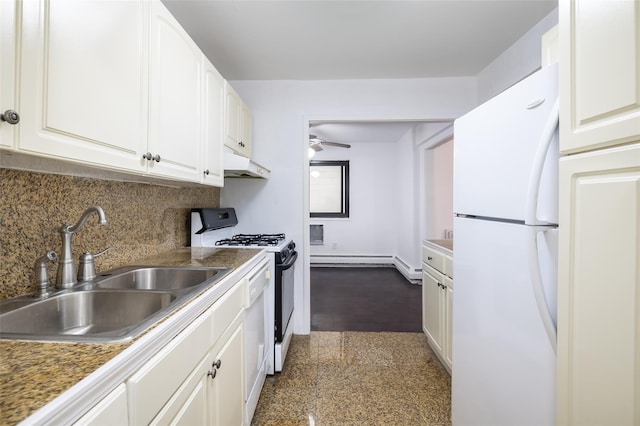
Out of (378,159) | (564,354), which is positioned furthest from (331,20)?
(378,159)

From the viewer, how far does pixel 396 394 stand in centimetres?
184

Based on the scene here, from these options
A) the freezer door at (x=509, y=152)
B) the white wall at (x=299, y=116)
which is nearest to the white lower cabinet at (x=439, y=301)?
the freezer door at (x=509, y=152)

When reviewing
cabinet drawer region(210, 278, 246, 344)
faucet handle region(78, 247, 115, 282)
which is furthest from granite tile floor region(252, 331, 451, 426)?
faucet handle region(78, 247, 115, 282)

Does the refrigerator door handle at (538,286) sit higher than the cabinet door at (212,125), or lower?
lower

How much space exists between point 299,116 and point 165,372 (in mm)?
2354

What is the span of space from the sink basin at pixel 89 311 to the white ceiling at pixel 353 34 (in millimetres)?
1667

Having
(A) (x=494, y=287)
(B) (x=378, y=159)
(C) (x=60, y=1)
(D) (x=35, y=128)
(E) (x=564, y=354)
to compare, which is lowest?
(E) (x=564, y=354)

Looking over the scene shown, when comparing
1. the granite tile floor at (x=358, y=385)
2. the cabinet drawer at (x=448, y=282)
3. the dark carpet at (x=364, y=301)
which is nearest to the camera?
the granite tile floor at (x=358, y=385)

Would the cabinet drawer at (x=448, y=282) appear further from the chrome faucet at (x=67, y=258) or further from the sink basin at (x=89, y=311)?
the chrome faucet at (x=67, y=258)

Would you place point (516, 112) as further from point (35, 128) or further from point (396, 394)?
point (396, 394)

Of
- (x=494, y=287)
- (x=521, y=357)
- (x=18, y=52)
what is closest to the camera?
(x=18, y=52)

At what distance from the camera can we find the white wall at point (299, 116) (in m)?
2.63

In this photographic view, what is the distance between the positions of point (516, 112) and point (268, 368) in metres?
2.05

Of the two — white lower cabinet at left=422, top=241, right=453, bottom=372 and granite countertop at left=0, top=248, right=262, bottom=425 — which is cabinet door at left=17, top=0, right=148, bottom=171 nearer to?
granite countertop at left=0, top=248, right=262, bottom=425
